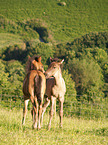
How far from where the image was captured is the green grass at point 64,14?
311ft

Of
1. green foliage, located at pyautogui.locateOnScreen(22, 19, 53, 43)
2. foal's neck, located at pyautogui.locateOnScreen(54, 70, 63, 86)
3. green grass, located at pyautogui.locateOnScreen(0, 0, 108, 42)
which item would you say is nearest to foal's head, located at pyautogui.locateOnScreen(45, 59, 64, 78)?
foal's neck, located at pyautogui.locateOnScreen(54, 70, 63, 86)

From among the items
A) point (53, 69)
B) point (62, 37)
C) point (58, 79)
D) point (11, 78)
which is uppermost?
point (62, 37)

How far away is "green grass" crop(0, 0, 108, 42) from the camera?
9475cm

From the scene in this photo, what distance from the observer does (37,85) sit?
6.52 meters

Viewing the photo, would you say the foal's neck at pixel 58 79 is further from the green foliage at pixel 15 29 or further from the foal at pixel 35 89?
the green foliage at pixel 15 29

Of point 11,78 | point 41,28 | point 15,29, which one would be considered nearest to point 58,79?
point 11,78

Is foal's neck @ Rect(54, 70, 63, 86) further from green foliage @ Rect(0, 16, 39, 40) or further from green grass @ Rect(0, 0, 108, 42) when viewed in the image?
green grass @ Rect(0, 0, 108, 42)

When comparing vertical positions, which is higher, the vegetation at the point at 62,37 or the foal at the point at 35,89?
the vegetation at the point at 62,37

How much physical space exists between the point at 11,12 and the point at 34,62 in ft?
329

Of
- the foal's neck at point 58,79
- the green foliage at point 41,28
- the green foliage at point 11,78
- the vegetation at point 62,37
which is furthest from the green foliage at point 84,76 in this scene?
the green foliage at point 41,28

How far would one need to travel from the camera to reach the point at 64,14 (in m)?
103

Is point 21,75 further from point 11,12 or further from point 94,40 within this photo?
point 11,12

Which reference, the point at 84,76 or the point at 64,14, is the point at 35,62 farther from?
the point at 64,14

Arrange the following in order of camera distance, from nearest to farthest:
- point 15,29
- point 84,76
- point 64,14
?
point 84,76, point 15,29, point 64,14
